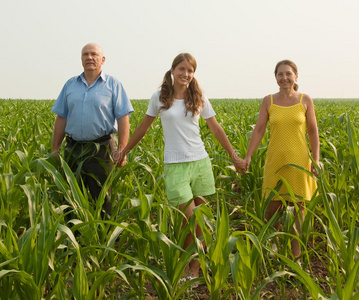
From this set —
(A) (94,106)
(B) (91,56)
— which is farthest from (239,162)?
(B) (91,56)

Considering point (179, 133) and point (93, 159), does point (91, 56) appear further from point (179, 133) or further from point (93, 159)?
point (179, 133)

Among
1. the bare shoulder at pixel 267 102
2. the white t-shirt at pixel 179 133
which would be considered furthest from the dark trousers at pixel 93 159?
the bare shoulder at pixel 267 102

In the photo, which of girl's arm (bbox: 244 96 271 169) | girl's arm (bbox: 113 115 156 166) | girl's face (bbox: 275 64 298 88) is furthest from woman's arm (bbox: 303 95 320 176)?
girl's arm (bbox: 113 115 156 166)

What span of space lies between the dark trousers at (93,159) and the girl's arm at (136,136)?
229 millimetres

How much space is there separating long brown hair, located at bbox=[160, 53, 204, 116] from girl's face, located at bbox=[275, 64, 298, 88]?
620 mm

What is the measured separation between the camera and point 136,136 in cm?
308

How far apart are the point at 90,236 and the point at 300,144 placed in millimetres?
1620

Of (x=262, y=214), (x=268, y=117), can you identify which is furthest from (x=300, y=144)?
(x=262, y=214)

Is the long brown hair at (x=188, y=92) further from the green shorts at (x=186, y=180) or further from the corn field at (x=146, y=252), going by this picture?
the corn field at (x=146, y=252)

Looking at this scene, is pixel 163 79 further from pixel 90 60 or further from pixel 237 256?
pixel 237 256

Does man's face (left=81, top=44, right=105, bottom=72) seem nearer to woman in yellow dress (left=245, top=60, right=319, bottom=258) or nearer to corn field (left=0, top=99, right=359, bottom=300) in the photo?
corn field (left=0, top=99, right=359, bottom=300)

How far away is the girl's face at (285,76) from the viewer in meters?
3.04

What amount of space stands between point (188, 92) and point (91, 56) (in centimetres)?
96

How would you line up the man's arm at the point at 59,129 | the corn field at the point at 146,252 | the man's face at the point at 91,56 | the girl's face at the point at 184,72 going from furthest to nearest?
1. the man's arm at the point at 59,129
2. the man's face at the point at 91,56
3. the girl's face at the point at 184,72
4. the corn field at the point at 146,252
